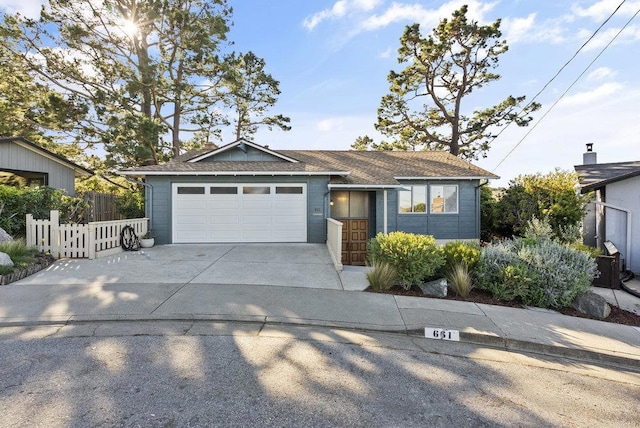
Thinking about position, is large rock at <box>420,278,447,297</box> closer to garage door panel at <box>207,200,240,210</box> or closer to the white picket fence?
garage door panel at <box>207,200,240,210</box>

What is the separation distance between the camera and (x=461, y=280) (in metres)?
5.90

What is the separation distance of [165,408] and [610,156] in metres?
24.7

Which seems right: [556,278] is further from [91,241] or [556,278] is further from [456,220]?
[91,241]

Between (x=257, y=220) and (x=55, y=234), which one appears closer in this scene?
(x=55, y=234)

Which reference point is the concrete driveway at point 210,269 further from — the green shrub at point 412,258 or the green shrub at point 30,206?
the green shrub at point 30,206

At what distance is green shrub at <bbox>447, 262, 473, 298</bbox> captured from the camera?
232 inches

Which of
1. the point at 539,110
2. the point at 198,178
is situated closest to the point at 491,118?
the point at 539,110

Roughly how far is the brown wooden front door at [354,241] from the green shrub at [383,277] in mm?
5582

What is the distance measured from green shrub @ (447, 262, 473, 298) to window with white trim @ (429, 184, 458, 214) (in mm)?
6836

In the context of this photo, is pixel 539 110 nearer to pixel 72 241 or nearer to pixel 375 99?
pixel 375 99

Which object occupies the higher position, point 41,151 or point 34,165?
point 41,151

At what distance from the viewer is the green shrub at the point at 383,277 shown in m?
6.07

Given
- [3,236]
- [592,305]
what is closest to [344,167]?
[592,305]

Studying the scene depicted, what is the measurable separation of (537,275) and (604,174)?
32.2 ft
